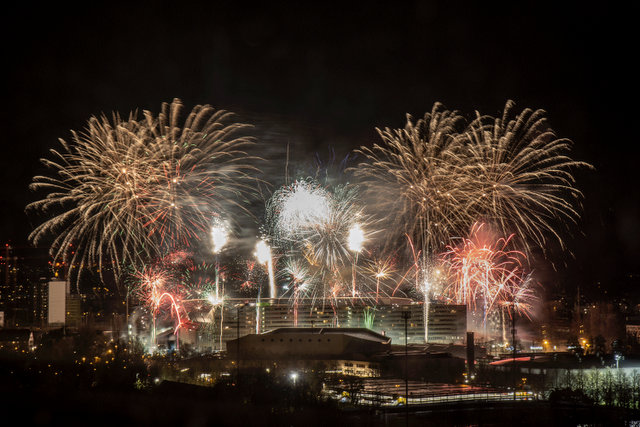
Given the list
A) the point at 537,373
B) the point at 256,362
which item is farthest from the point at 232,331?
the point at 537,373

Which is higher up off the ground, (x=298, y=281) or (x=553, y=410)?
(x=298, y=281)

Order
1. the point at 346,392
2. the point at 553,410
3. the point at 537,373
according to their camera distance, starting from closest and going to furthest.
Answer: the point at 553,410 < the point at 346,392 < the point at 537,373

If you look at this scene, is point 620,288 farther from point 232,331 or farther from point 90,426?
point 90,426

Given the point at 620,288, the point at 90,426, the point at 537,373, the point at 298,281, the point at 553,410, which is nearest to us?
the point at 90,426

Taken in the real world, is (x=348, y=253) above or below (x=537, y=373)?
above

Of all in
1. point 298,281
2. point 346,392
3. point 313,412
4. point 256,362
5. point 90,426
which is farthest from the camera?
point 298,281

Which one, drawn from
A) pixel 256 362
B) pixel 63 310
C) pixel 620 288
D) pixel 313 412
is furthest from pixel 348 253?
pixel 63 310

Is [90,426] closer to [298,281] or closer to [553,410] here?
[553,410]

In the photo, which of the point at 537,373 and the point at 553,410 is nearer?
the point at 553,410

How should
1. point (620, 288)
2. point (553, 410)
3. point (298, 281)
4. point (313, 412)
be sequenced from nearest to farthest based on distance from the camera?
point (313, 412), point (553, 410), point (298, 281), point (620, 288)
